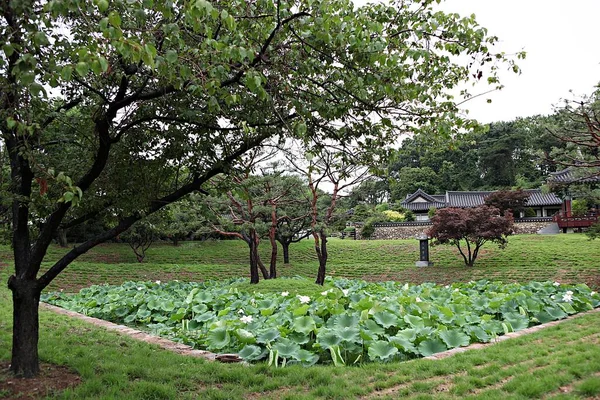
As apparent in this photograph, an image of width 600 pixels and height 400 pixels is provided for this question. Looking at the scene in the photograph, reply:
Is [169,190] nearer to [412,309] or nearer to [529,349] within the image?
[412,309]

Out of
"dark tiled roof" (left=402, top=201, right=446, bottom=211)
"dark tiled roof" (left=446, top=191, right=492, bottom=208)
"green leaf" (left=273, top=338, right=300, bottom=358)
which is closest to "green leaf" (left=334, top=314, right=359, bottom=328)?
"green leaf" (left=273, top=338, right=300, bottom=358)

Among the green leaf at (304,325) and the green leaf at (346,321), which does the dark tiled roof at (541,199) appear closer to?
the green leaf at (346,321)

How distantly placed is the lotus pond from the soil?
1.66 meters

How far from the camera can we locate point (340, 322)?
5.52m

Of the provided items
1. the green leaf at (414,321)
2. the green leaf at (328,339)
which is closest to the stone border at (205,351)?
the green leaf at (414,321)

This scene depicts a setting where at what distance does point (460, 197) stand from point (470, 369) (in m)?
36.1

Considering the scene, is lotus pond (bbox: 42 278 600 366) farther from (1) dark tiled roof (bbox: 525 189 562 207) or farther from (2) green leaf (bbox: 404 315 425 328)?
(1) dark tiled roof (bbox: 525 189 562 207)

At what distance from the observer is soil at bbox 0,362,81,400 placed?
12.0 ft

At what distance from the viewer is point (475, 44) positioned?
12.9ft

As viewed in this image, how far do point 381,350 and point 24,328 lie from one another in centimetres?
357

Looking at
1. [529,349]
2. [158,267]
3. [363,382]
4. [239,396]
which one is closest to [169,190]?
[239,396]

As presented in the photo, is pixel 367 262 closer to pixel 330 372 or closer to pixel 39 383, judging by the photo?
pixel 330 372

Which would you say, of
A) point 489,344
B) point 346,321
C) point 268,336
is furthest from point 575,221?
point 268,336

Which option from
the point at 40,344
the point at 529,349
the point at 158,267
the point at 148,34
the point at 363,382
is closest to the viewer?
the point at 148,34
